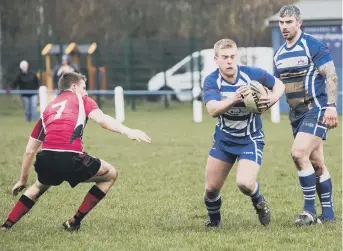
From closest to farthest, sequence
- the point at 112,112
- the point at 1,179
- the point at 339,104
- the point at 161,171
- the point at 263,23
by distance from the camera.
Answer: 1. the point at 1,179
2. the point at 161,171
3. the point at 339,104
4. the point at 112,112
5. the point at 263,23

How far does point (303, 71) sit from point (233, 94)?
0.95m

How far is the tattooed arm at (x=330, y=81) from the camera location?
9391 millimetres

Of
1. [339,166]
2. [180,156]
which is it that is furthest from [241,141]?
[180,156]

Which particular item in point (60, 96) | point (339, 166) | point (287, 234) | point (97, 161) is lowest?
point (339, 166)

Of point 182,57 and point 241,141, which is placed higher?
point 241,141

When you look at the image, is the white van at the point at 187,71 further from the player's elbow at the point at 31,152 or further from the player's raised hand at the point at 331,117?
the player's elbow at the point at 31,152

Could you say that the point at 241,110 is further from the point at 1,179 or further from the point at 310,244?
the point at 1,179

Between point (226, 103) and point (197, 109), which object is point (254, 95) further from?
point (197, 109)

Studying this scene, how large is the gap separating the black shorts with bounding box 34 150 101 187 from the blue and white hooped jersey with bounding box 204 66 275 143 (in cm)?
125

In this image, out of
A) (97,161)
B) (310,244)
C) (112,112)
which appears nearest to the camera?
(310,244)

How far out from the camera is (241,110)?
9.02 metres

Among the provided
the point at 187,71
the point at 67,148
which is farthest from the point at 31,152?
the point at 187,71

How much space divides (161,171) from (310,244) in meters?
6.72

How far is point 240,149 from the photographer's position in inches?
361
